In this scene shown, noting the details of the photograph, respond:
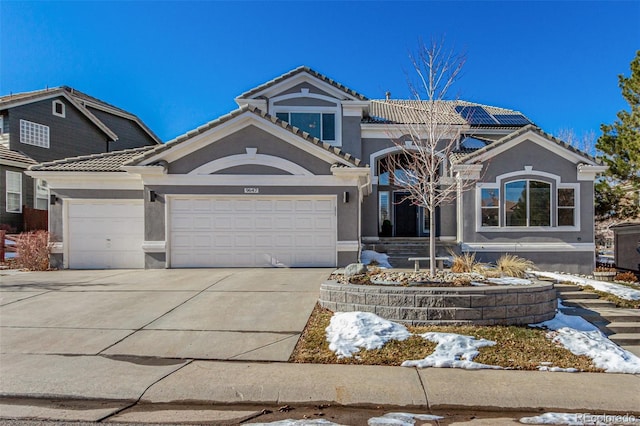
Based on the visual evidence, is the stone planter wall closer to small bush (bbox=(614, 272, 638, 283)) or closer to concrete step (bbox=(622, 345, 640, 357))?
concrete step (bbox=(622, 345, 640, 357))

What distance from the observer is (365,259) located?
539 inches

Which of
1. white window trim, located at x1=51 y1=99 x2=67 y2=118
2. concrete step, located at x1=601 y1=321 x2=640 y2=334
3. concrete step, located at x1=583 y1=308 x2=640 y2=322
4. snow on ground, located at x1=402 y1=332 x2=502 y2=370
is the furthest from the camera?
white window trim, located at x1=51 y1=99 x2=67 y2=118

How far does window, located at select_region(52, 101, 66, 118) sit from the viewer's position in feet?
78.2

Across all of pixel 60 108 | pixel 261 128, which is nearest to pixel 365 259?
pixel 261 128

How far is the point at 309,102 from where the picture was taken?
56.7ft

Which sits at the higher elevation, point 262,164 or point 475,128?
point 475,128

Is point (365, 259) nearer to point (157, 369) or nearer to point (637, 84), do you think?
point (157, 369)

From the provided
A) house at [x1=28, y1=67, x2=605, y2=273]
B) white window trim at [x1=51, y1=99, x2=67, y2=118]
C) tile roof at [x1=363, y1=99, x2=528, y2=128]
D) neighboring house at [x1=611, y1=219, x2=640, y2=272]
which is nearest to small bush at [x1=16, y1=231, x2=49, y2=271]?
house at [x1=28, y1=67, x2=605, y2=273]

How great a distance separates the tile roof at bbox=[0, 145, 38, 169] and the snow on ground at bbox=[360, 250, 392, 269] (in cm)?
1833

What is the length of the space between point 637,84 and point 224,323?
1848 centimetres

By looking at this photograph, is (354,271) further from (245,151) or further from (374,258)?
(245,151)

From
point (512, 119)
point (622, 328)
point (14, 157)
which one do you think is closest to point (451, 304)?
point (622, 328)

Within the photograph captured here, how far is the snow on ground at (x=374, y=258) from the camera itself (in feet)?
43.6

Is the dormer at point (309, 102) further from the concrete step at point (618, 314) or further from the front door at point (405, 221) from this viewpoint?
the concrete step at point (618, 314)
